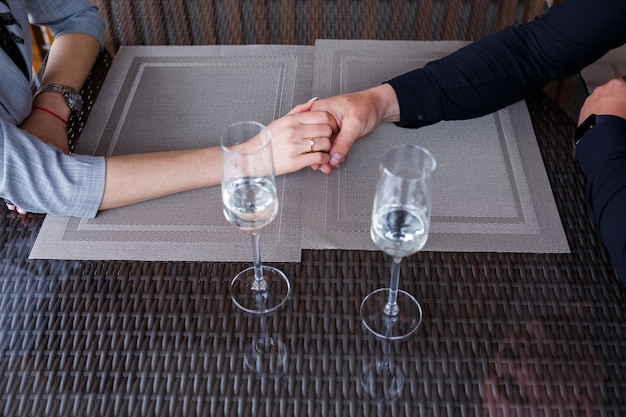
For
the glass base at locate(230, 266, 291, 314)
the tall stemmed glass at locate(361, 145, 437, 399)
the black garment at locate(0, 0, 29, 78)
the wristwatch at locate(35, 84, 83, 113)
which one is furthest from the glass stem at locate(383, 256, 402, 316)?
the black garment at locate(0, 0, 29, 78)

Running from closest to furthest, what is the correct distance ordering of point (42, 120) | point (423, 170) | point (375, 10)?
point (423, 170), point (42, 120), point (375, 10)

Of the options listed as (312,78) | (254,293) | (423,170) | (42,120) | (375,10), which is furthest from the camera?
(375,10)

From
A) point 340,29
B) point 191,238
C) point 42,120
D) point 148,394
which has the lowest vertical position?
point 148,394

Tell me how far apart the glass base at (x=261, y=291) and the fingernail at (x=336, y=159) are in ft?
0.79

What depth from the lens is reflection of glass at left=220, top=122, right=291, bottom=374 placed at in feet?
2.37

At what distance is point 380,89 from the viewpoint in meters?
1.14

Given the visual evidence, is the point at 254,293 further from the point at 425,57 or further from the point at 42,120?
the point at 425,57

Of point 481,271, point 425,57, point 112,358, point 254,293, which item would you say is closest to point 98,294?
point 112,358

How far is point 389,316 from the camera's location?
2.65 ft

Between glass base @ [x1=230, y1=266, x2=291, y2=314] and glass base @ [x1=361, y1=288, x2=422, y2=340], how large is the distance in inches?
4.6

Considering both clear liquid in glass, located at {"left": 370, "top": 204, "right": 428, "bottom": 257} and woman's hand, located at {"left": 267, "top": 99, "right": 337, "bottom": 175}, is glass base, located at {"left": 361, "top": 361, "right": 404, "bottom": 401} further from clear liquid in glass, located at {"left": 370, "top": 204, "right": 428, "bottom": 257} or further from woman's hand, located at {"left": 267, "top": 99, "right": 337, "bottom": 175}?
woman's hand, located at {"left": 267, "top": 99, "right": 337, "bottom": 175}

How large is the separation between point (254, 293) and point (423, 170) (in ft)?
0.97

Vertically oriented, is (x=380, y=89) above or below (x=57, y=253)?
above

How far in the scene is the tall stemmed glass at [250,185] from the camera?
2.36 feet
